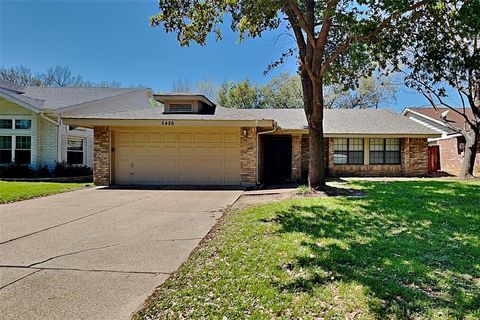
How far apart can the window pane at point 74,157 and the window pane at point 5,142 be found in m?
2.72

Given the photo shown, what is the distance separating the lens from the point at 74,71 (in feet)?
131

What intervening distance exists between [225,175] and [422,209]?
7712 mm

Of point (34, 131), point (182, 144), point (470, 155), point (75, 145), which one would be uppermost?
point (34, 131)

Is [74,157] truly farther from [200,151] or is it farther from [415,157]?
[415,157]

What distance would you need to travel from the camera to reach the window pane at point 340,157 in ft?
55.1

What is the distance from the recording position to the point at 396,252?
4238 millimetres

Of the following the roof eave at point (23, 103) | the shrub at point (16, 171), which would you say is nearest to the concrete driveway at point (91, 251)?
the shrub at point (16, 171)

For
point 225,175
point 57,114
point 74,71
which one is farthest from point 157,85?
point 225,175

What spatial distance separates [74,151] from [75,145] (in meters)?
0.37

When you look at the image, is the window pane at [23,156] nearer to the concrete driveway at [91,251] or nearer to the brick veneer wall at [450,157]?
the concrete driveway at [91,251]

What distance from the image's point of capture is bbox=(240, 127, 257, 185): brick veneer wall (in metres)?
12.6

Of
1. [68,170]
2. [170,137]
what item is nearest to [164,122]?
Answer: [170,137]

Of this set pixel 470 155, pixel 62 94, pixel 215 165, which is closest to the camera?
pixel 215 165

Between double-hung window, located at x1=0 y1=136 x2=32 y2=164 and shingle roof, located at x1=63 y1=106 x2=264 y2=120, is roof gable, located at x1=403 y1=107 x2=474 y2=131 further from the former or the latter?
double-hung window, located at x1=0 y1=136 x2=32 y2=164
